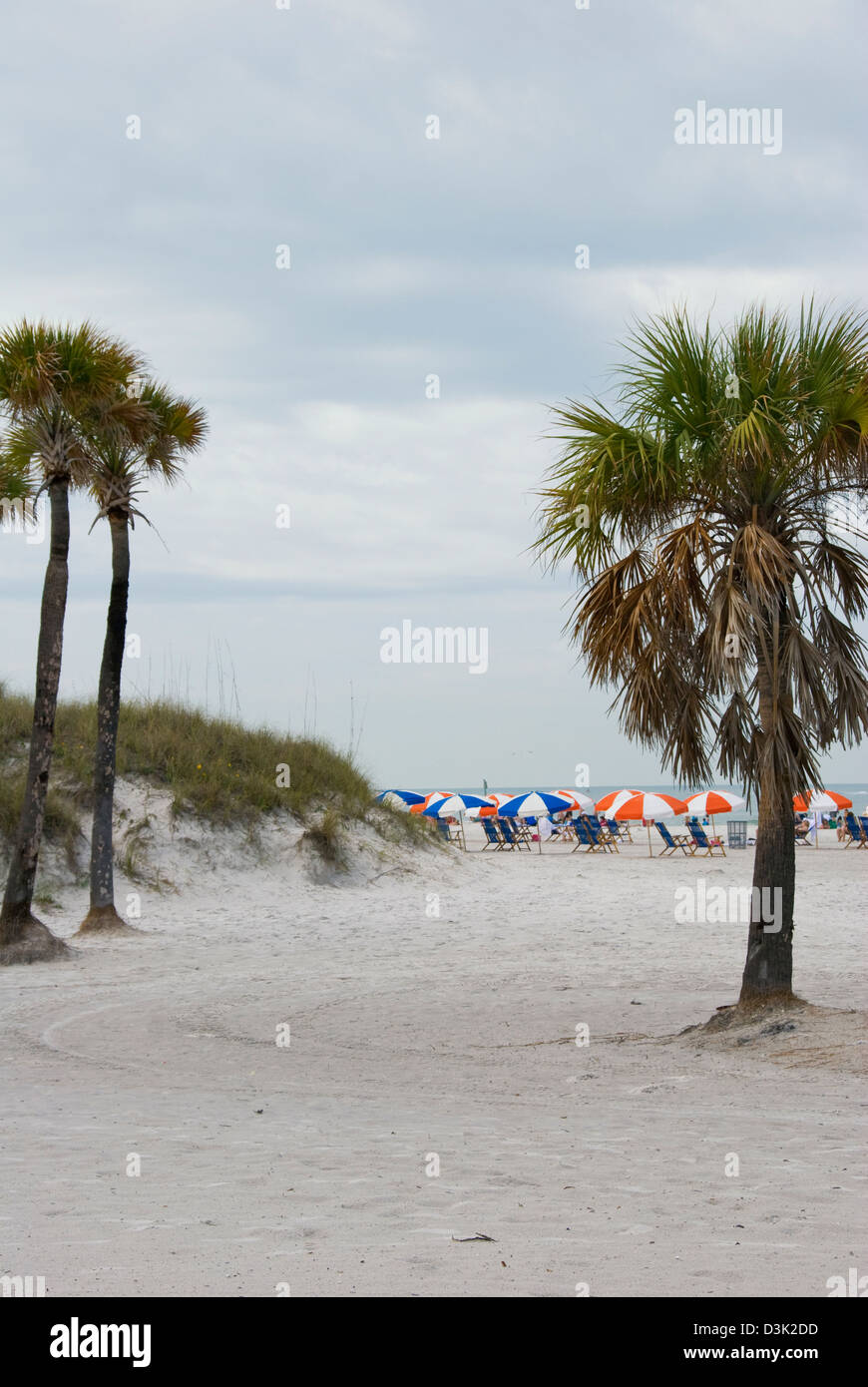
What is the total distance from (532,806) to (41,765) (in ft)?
69.2

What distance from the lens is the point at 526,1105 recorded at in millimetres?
7211

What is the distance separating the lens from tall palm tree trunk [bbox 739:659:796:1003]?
9180 mm

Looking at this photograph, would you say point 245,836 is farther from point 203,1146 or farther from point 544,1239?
point 544,1239

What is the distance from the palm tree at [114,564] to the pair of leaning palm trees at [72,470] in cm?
1

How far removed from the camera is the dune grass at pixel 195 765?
2153cm

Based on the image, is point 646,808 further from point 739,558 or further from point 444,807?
point 739,558

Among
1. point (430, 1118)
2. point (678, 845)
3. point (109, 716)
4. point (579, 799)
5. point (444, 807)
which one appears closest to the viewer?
point (430, 1118)

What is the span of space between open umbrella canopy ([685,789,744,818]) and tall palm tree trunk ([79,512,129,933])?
22994 millimetres

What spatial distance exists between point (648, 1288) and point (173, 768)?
19.7 metres

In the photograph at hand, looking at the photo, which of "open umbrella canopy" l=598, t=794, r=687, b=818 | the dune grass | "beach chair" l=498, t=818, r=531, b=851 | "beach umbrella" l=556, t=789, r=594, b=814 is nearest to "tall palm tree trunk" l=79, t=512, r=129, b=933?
the dune grass

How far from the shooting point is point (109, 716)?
666 inches

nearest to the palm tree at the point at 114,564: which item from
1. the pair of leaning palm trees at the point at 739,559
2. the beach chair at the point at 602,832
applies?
the pair of leaning palm trees at the point at 739,559
